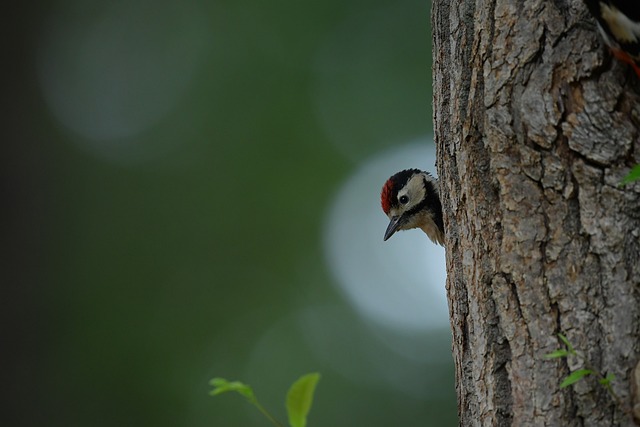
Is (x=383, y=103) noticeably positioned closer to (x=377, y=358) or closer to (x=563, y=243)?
(x=377, y=358)

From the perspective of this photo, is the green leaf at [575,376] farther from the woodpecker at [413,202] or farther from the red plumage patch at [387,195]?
the red plumage patch at [387,195]

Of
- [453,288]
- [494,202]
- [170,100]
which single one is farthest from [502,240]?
[170,100]

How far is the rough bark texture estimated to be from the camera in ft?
6.78

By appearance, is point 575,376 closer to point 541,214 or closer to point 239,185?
point 541,214

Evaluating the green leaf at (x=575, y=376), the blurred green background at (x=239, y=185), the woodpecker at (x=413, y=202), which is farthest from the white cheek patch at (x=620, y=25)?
the blurred green background at (x=239, y=185)

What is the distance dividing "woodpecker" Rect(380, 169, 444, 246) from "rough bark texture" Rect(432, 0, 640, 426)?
2389 mm

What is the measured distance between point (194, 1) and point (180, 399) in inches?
183

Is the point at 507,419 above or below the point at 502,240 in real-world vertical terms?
below

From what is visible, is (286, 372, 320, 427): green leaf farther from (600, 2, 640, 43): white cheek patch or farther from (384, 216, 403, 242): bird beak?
→ (384, 216, 403, 242): bird beak

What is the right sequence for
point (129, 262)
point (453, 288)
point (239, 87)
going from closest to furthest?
point (453, 288) → point (129, 262) → point (239, 87)

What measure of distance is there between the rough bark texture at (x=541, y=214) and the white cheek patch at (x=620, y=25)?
0.09m

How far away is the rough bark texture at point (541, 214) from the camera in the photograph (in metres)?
2.07

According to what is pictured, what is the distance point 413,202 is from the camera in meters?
4.91

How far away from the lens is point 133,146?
30.1 ft
